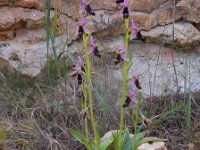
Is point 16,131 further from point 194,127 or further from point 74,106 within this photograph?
point 194,127

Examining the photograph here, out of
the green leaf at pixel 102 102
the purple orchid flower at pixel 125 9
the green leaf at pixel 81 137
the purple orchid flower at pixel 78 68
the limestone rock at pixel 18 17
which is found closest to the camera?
the purple orchid flower at pixel 125 9

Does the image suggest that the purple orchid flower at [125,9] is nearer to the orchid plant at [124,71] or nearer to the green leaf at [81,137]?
the orchid plant at [124,71]

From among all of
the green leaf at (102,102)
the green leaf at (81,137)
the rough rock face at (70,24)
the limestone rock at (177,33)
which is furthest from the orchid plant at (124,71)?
the limestone rock at (177,33)

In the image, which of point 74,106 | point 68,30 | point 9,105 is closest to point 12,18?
point 68,30

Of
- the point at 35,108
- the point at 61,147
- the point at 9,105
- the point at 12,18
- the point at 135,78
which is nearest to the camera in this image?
the point at 135,78

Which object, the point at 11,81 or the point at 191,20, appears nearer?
the point at 11,81

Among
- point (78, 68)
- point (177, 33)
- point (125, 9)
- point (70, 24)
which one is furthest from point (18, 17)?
point (125, 9)

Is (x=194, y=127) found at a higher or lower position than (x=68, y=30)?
lower

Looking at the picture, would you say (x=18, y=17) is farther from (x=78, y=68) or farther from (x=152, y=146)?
(x=152, y=146)
